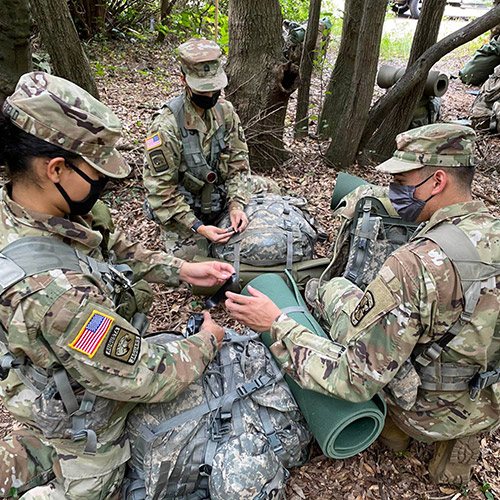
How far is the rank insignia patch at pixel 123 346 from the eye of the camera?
197 centimetres

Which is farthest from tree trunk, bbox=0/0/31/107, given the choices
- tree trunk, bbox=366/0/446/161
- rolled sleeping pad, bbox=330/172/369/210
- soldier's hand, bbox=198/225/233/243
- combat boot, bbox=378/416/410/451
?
combat boot, bbox=378/416/410/451

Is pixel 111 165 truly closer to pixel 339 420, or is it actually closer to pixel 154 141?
pixel 339 420

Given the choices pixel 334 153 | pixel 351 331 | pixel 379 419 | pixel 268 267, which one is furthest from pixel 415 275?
pixel 334 153

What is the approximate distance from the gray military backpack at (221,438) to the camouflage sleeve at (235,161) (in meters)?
2.02

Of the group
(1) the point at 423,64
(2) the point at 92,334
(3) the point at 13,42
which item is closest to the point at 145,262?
(2) the point at 92,334

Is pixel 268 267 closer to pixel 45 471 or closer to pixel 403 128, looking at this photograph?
pixel 45 471

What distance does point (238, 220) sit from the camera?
4090 millimetres

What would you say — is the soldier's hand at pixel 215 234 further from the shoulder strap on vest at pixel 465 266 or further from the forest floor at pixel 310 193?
the shoulder strap on vest at pixel 465 266

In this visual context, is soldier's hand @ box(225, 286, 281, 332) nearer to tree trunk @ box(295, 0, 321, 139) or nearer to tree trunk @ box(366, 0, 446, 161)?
tree trunk @ box(366, 0, 446, 161)

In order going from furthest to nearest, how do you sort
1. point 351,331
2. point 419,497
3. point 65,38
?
point 65,38
point 419,497
point 351,331

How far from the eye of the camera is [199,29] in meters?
10.6

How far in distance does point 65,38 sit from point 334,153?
376 centimetres

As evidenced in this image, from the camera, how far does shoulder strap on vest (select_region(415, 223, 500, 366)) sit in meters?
2.12

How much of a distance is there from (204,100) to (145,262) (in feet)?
5.35
